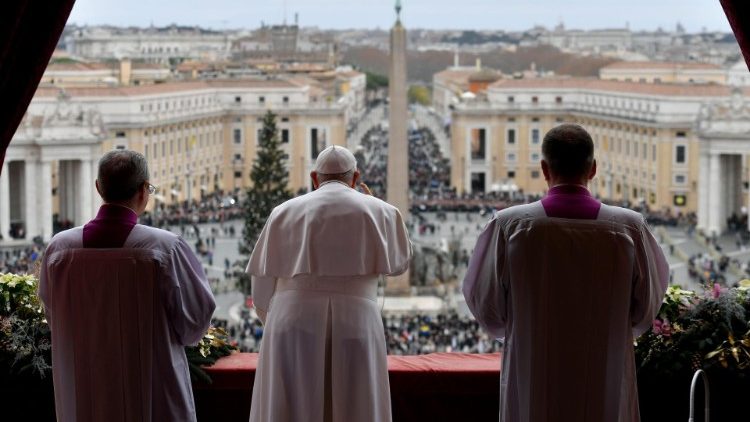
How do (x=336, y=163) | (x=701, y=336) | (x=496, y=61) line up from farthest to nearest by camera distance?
1. (x=496, y=61)
2. (x=701, y=336)
3. (x=336, y=163)

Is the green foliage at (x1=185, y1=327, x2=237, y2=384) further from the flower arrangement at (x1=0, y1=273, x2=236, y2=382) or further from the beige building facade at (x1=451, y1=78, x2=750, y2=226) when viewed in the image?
the beige building facade at (x1=451, y1=78, x2=750, y2=226)

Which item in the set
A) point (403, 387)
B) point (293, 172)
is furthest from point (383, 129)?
point (403, 387)

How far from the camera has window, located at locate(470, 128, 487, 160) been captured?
47406 millimetres

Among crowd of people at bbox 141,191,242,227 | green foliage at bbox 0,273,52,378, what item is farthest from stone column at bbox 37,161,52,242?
green foliage at bbox 0,273,52,378

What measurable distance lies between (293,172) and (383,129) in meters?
19.6

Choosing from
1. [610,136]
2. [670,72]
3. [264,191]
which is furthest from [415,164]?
[264,191]

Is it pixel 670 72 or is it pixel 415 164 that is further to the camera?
pixel 670 72

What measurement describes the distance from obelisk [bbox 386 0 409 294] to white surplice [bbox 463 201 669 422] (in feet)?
55.8

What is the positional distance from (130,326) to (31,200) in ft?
97.8

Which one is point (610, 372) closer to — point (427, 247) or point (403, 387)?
point (403, 387)

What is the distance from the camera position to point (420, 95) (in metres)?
84.0

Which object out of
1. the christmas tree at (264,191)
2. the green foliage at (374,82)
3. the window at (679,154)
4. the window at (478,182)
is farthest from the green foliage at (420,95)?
the christmas tree at (264,191)

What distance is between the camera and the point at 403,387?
477cm

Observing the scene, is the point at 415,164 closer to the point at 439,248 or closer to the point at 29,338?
the point at 439,248
